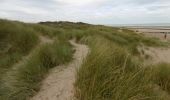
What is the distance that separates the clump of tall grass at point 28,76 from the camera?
407cm

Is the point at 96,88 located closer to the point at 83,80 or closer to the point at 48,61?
the point at 83,80

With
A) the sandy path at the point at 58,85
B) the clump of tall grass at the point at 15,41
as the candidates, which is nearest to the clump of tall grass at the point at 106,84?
the sandy path at the point at 58,85

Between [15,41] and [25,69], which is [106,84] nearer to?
[25,69]

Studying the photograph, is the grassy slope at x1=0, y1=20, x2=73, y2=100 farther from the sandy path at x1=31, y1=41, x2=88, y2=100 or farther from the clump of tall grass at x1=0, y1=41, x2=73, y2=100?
the sandy path at x1=31, y1=41, x2=88, y2=100

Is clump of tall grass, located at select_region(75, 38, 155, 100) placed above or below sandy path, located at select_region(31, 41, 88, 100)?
above

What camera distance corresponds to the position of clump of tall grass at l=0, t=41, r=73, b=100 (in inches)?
160

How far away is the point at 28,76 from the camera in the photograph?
15.2ft

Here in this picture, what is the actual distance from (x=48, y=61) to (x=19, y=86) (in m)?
1.80

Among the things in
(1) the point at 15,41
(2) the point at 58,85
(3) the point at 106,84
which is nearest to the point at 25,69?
(2) the point at 58,85

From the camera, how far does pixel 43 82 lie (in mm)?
4781

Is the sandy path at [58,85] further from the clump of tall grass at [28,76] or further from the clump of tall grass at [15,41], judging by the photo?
the clump of tall grass at [15,41]

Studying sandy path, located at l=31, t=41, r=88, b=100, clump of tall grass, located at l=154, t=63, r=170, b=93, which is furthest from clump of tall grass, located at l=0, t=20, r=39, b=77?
clump of tall grass, located at l=154, t=63, r=170, b=93

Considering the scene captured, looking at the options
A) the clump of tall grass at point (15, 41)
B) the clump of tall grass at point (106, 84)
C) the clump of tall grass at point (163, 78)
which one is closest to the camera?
the clump of tall grass at point (106, 84)

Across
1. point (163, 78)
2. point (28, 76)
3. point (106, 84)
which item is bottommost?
point (163, 78)
